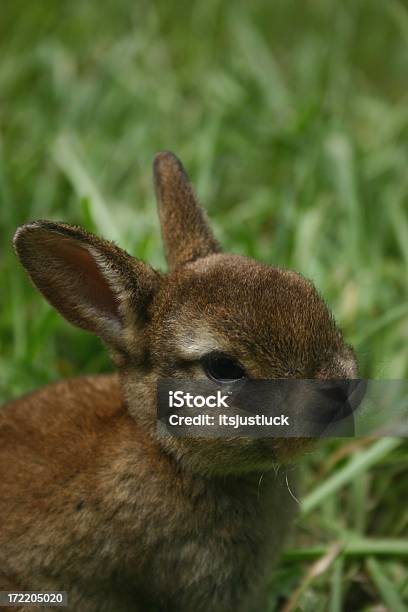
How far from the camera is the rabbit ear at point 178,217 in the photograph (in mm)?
3426

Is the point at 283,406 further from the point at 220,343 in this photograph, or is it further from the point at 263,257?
the point at 263,257

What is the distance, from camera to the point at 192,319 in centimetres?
290

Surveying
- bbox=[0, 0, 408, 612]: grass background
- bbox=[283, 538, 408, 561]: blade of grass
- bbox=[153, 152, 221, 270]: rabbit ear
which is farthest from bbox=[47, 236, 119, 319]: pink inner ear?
bbox=[283, 538, 408, 561]: blade of grass

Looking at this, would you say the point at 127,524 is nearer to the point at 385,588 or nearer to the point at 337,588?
the point at 337,588

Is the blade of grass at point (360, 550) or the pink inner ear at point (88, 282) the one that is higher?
the pink inner ear at point (88, 282)

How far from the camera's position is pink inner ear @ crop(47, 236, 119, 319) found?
3.04 m

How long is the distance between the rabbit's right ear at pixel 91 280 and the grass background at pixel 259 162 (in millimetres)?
892

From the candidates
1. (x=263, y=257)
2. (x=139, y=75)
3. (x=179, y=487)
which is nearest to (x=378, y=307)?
(x=263, y=257)

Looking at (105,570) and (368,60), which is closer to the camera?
(105,570)

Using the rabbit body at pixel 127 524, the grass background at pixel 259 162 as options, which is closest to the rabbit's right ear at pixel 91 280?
the rabbit body at pixel 127 524

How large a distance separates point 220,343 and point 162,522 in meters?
0.66

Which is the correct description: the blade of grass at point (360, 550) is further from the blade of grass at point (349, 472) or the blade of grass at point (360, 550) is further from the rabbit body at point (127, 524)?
the rabbit body at point (127, 524)

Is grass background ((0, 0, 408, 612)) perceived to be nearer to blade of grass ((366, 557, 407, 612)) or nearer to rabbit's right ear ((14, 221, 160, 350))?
blade of grass ((366, 557, 407, 612))

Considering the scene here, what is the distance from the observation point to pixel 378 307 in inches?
189
